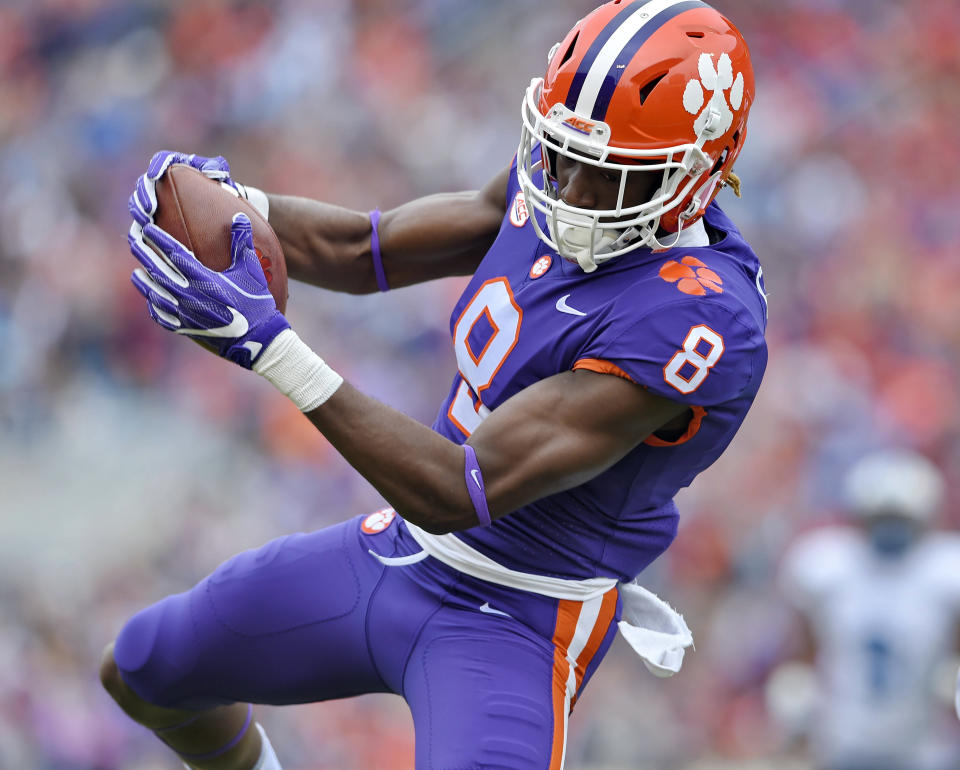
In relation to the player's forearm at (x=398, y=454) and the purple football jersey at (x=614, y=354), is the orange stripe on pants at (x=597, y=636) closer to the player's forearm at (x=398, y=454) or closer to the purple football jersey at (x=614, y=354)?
the purple football jersey at (x=614, y=354)

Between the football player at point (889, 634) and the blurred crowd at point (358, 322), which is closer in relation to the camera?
the football player at point (889, 634)

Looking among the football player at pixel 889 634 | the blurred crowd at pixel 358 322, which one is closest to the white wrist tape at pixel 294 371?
the football player at pixel 889 634

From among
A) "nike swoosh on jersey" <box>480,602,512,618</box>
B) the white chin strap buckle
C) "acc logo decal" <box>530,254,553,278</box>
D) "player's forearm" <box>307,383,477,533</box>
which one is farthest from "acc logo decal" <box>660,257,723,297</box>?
"nike swoosh on jersey" <box>480,602,512,618</box>

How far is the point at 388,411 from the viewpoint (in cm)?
224

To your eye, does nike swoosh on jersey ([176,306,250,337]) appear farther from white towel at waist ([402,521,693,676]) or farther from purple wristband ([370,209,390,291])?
purple wristband ([370,209,390,291])

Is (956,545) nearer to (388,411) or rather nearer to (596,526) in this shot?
(596,526)

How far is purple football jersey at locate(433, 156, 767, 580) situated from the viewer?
225 cm

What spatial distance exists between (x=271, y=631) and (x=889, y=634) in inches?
105

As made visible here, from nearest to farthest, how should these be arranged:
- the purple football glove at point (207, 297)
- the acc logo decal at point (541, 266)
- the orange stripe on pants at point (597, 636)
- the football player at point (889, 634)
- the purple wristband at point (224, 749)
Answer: the purple football glove at point (207, 297) → the acc logo decal at point (541, 266) → the orange stripe on pants at point (597, 636) → the purple wristband at point (224, 749) → the football player at point (889, 634)

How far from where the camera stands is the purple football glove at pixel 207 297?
84.4 inches

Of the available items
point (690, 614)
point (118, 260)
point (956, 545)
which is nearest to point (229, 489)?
point (118, 260)

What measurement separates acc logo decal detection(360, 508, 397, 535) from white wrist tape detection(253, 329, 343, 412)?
0.57 m

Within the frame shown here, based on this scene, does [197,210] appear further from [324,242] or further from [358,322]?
[358,322]

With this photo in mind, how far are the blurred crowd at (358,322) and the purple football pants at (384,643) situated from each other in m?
2.93
